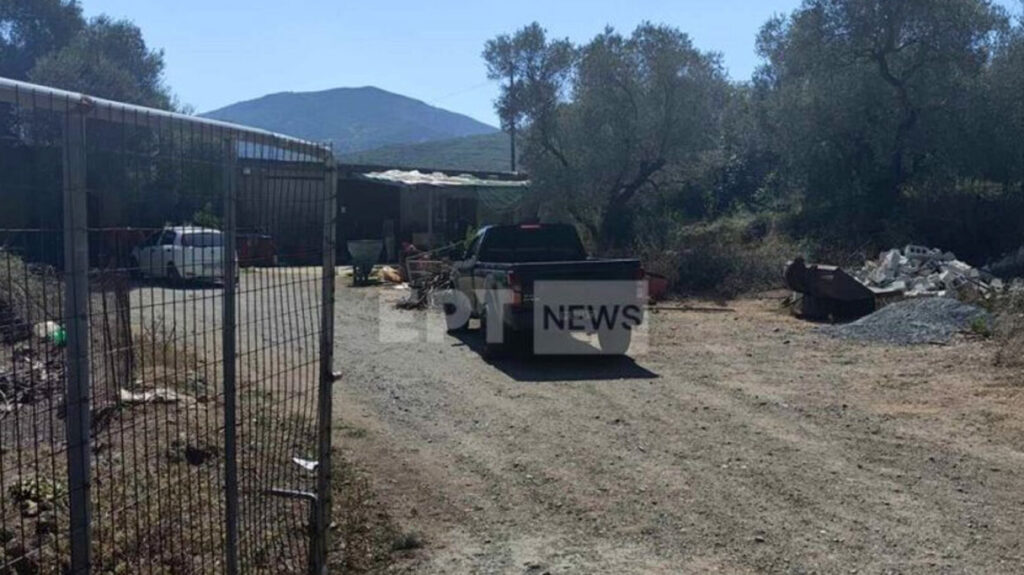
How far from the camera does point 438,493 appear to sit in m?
6.43

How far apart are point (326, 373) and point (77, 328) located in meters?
1.80

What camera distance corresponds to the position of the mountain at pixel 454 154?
49.5m

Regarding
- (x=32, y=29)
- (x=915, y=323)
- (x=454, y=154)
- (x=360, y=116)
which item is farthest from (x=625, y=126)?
(x=360, y=116)

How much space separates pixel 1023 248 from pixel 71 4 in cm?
3582

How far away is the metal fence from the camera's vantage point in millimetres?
3098

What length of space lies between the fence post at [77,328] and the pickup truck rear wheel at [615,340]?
30.0 ft

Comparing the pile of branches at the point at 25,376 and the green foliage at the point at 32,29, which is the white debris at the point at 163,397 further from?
the green foliage at the point at 32,29

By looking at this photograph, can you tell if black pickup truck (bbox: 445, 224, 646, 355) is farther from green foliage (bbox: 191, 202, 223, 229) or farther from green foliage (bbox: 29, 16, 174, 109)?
green foliage (bbox: 29, 16, 174, 109)

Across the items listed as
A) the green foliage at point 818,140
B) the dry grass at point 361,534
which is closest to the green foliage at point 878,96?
the green foliage at point 818,140

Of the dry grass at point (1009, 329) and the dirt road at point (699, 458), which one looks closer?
the dirt road at point (699, 458)

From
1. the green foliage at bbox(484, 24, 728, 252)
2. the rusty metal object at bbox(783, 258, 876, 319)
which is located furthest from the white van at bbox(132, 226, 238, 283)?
the green foliage at bbox(484, 24, 728, 252)

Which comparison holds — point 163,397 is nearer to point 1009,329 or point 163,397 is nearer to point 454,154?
point 1009,329

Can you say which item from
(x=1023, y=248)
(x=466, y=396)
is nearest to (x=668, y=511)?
(x=466, y=396)

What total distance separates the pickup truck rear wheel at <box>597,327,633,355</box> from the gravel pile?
12.0ft
